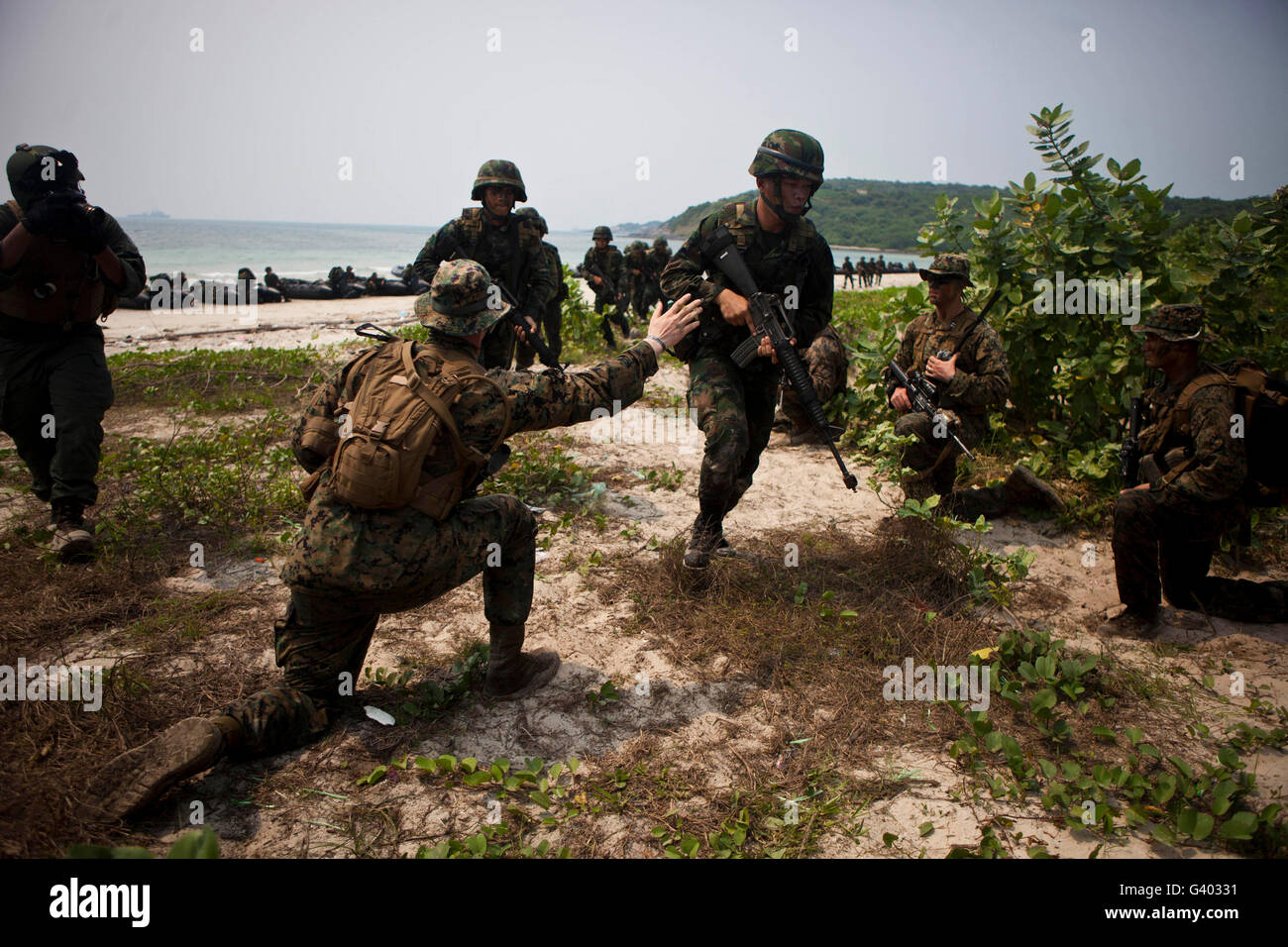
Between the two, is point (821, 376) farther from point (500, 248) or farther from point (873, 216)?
point (873, 216)

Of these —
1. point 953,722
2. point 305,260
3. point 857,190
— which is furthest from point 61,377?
point 857,190

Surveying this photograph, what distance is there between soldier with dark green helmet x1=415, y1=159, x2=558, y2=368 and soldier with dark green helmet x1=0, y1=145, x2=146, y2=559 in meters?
2.17

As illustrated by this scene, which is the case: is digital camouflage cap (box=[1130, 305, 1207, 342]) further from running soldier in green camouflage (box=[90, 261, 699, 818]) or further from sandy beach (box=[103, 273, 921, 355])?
sandy beach (box=[103, 273, 921, 355])

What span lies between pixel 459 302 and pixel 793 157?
87.1 inches

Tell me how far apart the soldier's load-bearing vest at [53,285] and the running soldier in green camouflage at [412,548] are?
95.8 inches

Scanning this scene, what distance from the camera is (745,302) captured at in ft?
13.6

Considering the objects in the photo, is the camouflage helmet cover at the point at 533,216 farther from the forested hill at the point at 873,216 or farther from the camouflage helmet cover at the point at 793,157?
the forested hill at the point at 873,216

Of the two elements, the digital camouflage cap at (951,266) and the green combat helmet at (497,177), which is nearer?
the digital camouflage cap at (951,266)

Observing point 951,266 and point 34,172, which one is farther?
point 951,266

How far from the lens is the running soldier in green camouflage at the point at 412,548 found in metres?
2.61

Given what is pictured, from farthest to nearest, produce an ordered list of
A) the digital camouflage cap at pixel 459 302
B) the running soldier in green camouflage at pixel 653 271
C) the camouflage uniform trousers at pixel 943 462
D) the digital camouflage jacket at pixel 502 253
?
1. the running soldier in green camouflage at pixel 653 271
2. the digital camouflage jacket at pixel 502 253
3. the camouflage uniform trousers at pixel 943 462
4. the digital camouflage cap at pixel 459 302

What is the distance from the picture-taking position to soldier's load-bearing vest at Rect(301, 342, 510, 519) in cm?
254

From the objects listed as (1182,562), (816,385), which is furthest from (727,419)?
(816,385)

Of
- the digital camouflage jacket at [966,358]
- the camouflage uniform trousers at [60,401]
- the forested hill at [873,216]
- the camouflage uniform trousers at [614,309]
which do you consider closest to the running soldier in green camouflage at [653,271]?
the camouflage uniform trousers at [614,309]
